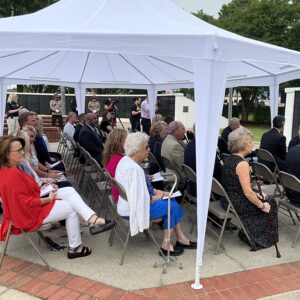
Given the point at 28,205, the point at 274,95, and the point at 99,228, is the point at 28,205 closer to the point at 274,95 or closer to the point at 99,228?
the point at 99,228

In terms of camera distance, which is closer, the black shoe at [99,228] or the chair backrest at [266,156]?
the black shoe at [99,228]

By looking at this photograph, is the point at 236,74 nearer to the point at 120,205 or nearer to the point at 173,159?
the point at 173,159

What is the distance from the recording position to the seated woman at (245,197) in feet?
11.8

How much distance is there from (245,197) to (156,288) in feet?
4.48

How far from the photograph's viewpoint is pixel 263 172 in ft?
15.8

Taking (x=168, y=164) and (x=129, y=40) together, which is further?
(x=168, y=164)

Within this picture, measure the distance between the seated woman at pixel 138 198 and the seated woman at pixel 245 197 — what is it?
0.66 meters

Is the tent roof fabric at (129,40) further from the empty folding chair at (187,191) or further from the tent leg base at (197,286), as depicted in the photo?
the tent leg base at (197,286)

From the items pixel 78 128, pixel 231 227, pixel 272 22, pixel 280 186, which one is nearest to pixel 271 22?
Answer: pixel 272 22

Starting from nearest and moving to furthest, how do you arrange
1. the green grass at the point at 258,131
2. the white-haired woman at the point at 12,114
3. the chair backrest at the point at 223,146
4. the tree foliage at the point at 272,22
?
the chair backrest at the point at 223,146 → the white-haired woman at the point at 12,114 → the green grass at the point at 258,131 → the tree foliage at the point at 272,22

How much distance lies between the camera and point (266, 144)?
5.82 meters

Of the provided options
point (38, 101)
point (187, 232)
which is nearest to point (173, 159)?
point (187, 232)

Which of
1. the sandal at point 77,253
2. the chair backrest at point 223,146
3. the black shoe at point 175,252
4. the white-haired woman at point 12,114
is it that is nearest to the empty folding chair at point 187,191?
the black shoe at point 175,252

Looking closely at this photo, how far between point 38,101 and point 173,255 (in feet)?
52.1
